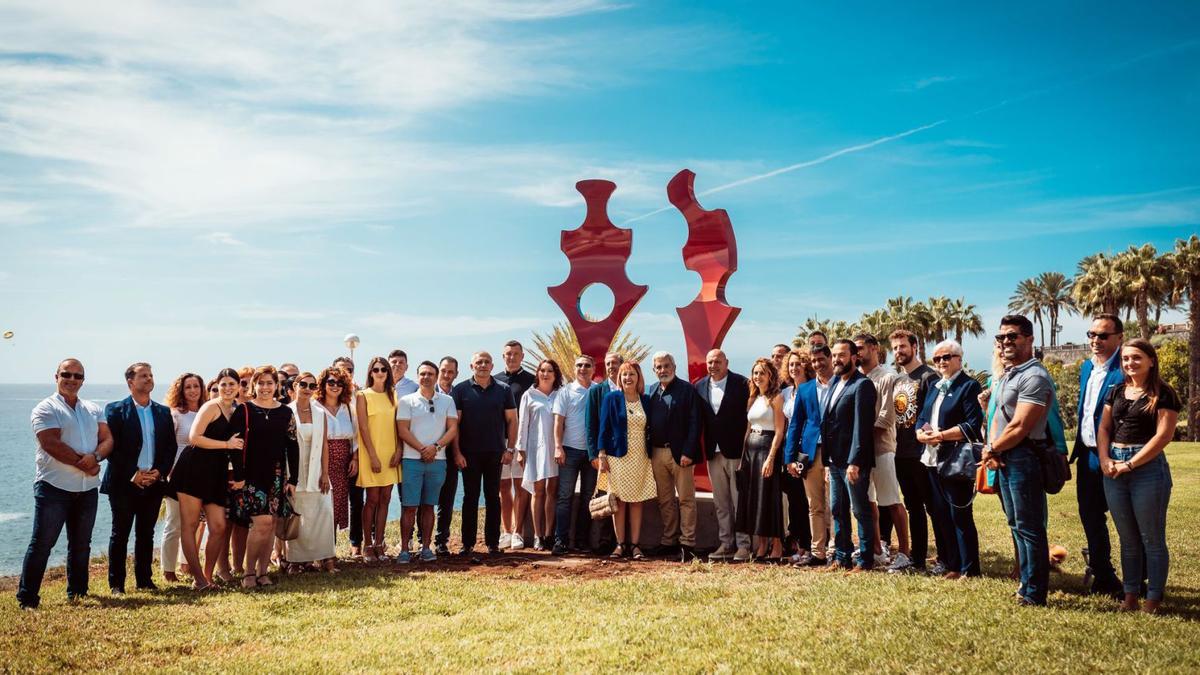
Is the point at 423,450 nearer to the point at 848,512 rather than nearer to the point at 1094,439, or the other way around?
the point at 848,512

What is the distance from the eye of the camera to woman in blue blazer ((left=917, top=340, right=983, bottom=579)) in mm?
6301

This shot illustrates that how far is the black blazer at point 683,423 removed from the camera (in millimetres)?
8023

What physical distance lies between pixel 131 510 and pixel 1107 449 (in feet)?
24.6

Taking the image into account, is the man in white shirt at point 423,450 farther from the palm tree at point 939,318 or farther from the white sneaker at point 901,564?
the palm tree at point 939,318

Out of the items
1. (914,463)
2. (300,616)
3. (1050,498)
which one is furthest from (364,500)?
(1050,498)

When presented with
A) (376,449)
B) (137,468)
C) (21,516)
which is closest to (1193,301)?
(376,449)

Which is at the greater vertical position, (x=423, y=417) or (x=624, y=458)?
(x=423, y=417)

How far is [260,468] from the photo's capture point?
708 cm

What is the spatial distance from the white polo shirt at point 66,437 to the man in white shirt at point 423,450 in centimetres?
256

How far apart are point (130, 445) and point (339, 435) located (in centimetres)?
172

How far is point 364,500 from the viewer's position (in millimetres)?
8562

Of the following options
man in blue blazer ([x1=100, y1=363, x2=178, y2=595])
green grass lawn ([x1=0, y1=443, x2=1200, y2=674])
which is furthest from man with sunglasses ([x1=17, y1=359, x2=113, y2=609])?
green grass lawn ([x1=0, y1=443, x2=1200, y2=674])

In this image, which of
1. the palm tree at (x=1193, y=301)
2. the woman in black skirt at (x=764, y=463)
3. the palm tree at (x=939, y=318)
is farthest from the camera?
the palm tree at (x=939, y=318)

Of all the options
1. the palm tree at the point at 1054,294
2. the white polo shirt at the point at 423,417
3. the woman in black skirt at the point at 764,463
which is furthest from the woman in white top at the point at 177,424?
the palm tree at the point at 1054,294
